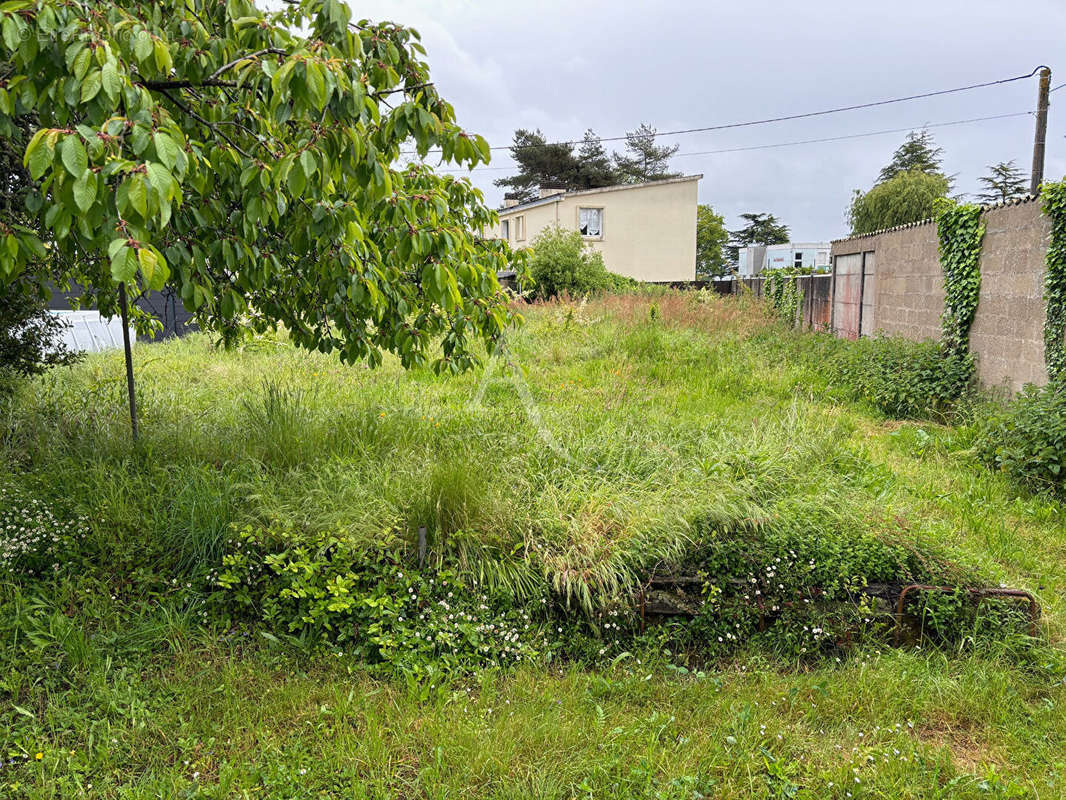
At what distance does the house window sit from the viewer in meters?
26.9

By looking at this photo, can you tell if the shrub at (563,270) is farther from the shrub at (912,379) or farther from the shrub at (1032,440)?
the shrub at (1032,440)

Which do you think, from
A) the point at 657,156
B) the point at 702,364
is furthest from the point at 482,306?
the point at 657,156

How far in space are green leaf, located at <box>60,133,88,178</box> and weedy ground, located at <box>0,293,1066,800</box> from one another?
207 centimetres

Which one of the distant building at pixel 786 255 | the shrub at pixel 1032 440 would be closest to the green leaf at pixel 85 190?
the shrub at pixel 1032 440

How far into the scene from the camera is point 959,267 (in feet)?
28.4

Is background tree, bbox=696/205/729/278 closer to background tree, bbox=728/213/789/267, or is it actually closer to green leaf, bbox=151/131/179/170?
background tree, bbox=728/213/789/267

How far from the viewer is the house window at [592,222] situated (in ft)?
88.1

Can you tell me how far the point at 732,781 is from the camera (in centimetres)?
275

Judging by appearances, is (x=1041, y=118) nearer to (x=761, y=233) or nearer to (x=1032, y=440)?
(x=1032, y=440)

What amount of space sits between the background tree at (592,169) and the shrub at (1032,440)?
119ft

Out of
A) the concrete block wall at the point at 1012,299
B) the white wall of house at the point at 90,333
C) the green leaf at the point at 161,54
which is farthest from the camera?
the white wall of house at the point at 90,333

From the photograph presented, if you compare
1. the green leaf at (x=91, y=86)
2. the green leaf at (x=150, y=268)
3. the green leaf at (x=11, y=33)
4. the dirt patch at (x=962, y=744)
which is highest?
the green leaf at (x=11, y=33)

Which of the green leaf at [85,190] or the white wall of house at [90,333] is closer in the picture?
the green leaf at [85,190]

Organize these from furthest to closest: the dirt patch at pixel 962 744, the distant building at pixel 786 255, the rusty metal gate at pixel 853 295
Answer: the distant building at pixel 786 255, the rusty metal gate at pixel 853 295, the dirt patch at pixel 962 744
